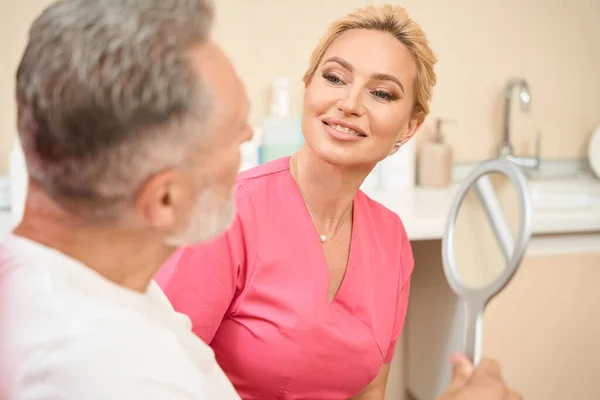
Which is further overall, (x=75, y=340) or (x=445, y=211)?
(x=445, y=211)

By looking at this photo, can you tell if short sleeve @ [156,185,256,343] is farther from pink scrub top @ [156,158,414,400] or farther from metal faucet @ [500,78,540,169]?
metal faucet @ [500,78,540,169]

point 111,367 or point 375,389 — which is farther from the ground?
point 111,367

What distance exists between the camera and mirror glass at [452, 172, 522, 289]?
2.65 feet

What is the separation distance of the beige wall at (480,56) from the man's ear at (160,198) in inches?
51.8

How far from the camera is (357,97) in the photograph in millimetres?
1052

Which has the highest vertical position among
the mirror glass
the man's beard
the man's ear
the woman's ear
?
the man's ear

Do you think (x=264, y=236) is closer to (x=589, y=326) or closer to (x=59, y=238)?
(x=59, y=238)

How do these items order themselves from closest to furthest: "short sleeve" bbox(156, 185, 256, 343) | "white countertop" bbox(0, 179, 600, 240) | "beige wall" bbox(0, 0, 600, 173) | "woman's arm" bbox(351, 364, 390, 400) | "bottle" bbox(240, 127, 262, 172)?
"short sleeve" bbox(156, 185, 256, 343) → "woman's arm" bbox(351, 364, 390, 400) → "white countertop" bbox(0, 179, 600, 240) → "bottle" bbox(240, 127, 262, 172) → "beige wall" bbox(0, 0, 600, 173)

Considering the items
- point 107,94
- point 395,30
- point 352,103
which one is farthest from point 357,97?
point 107,94

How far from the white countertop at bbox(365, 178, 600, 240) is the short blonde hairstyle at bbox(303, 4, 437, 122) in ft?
1.42

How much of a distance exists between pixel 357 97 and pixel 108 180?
589 millimetres

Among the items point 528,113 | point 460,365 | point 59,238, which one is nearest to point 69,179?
point 59,238

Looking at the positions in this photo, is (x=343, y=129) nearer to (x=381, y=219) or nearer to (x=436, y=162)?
(x=381, y=219)

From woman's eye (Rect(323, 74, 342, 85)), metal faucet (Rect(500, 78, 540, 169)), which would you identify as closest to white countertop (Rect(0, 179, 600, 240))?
metal faucet (Rect(500, 78, 540, 169))
